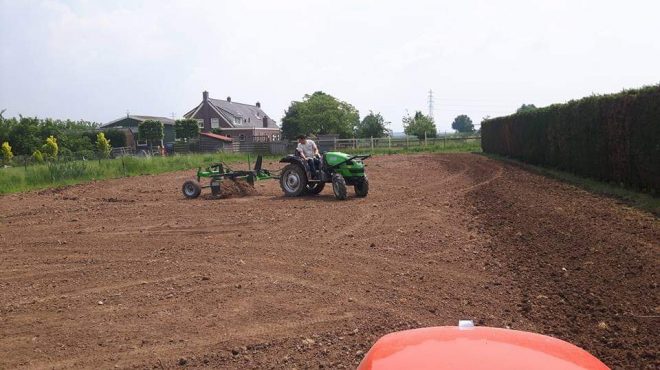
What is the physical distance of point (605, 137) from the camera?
1496 centimetres

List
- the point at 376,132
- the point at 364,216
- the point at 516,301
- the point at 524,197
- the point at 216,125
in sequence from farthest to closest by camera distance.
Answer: the point at 216,125
the point at 376,132
the point at 524,197
the point at 364,216
the point at 516,301

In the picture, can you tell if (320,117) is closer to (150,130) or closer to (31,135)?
(150,130)

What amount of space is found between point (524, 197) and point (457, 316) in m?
8.42

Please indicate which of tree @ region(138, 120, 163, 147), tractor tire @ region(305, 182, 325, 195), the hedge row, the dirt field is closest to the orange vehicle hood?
the dirt field

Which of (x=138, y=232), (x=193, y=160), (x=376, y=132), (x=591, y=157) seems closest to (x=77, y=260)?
(x=138, y=232)

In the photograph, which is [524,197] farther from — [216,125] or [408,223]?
[216,125]

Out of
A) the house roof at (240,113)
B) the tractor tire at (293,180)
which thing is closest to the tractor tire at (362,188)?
the tractor tire at (293,180)

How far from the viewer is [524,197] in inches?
512

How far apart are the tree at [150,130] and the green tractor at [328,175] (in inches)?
2009

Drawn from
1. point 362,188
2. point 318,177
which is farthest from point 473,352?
point 318,177

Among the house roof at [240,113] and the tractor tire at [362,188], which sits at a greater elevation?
the house roof at [240,113]

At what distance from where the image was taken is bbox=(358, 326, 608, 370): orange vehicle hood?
1.96m

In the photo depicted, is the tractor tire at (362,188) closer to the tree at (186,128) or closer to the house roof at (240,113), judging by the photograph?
the tree at (186,128)

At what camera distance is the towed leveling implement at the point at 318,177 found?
14.2 metres
